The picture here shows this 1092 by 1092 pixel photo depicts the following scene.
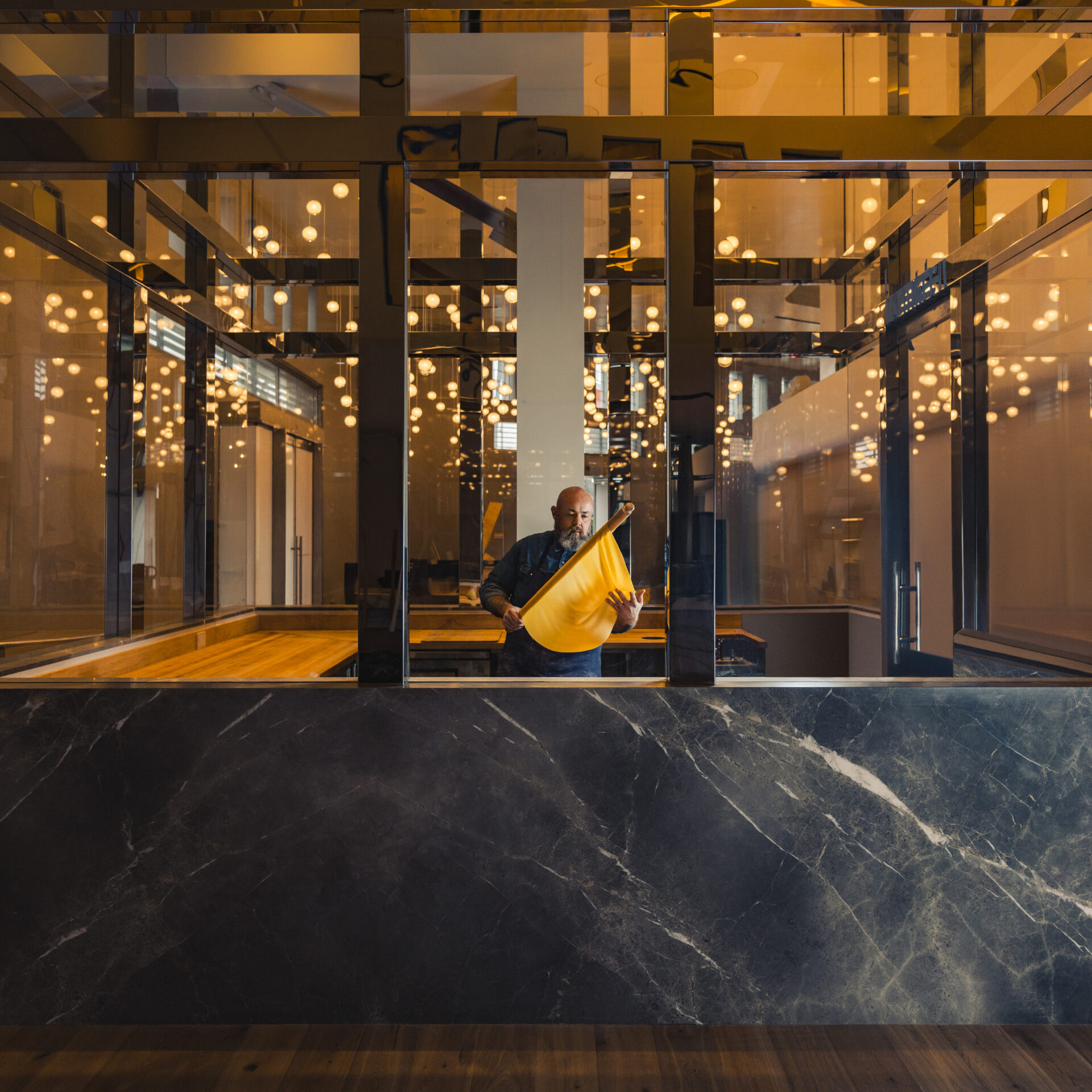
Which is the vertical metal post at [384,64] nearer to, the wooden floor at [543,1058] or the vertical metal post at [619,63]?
the vertical metal post at [619,63]

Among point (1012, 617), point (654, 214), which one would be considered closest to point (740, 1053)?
point (1012, 617)

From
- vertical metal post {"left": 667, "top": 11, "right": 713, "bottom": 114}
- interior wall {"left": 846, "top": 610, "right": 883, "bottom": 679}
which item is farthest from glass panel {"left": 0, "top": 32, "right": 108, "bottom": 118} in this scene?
interior wall {"left": 846, "top": 610, "right": 883, "bottom": 679}

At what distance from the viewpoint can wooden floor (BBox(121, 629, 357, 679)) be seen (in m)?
3.16

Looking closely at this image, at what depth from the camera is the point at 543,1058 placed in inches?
71.9

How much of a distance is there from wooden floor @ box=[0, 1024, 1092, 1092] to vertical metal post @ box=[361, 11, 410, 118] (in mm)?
2601

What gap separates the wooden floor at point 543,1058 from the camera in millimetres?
1740

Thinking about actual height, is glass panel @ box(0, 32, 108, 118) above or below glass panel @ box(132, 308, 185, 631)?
above

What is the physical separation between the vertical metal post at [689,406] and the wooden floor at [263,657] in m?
1.53

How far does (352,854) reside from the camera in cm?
196

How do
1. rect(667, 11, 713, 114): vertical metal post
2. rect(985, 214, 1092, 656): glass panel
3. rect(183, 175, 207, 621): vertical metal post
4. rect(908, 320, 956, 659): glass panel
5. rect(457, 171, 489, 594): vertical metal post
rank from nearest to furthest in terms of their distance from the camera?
rect(667, 11, 713, 114): vertical metal post → rect(985, 214, 1092, 656): glass panel → rect(908, 320, 956, 659): glass panel → rect(183, 175, 207, 621): vertical metal post → rect(457, 171, 489, 594): vertical metal post

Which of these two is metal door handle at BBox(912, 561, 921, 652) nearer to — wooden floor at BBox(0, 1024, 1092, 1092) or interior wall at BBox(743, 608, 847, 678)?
interior wall at BBox(743, 608, 847, 678)

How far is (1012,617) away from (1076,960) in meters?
1.90

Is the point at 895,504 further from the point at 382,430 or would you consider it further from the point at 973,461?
the point at 382,430

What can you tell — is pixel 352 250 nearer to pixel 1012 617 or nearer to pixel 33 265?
pixel 33 265
